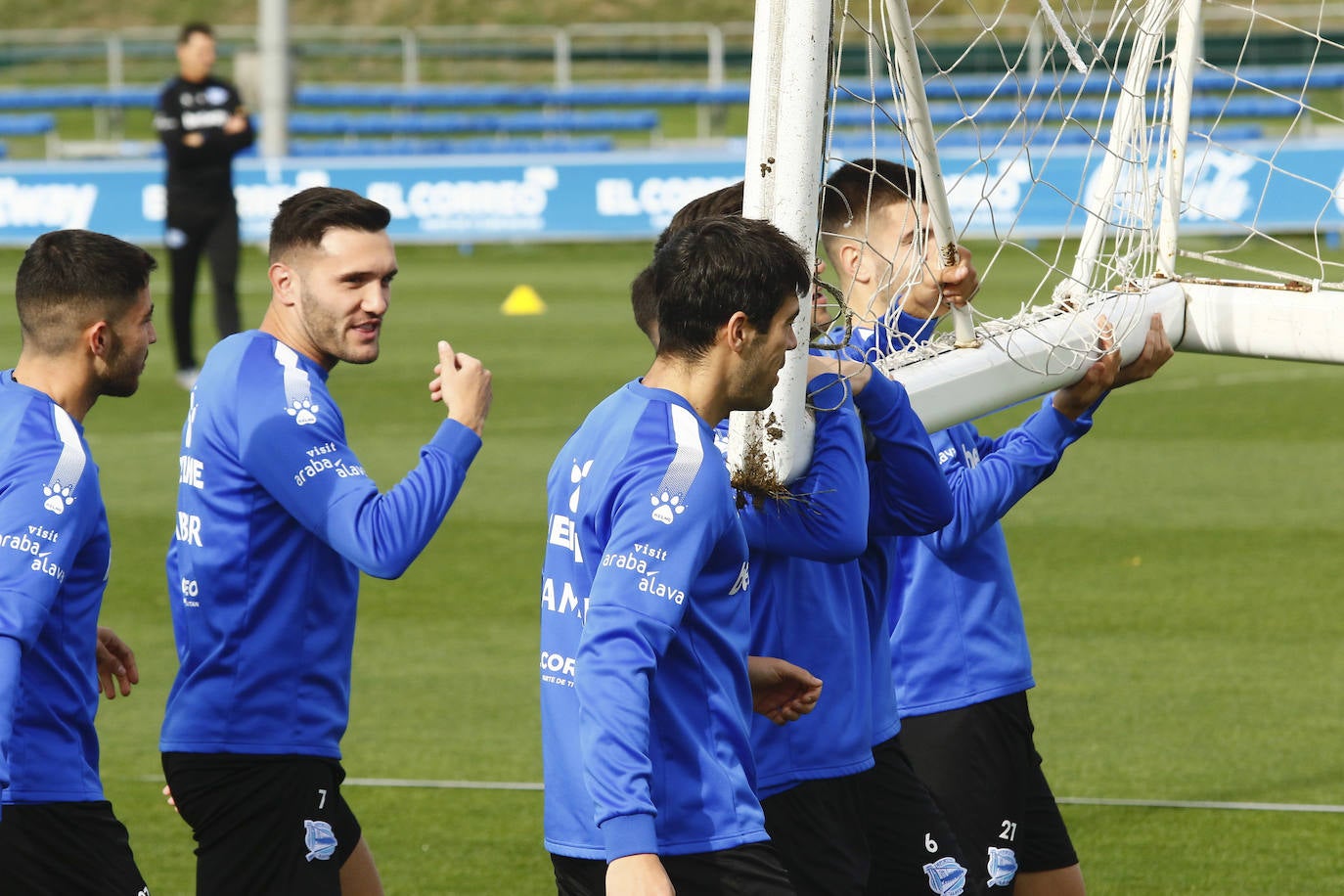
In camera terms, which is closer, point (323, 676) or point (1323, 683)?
point (323, 676)

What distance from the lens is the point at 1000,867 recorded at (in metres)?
4.21

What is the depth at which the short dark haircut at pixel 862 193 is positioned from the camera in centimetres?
425

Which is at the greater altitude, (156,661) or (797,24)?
(797,24)

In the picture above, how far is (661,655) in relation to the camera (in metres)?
2.91

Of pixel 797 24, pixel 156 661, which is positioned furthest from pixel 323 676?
pixel 156 661

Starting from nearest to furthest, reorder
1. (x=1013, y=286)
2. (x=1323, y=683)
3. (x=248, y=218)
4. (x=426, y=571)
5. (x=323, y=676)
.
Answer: (x=323, y=676) → (x=1323, y=683) → (x=426, y=571) → (x=1013, y=286) → (x=248, y=218)

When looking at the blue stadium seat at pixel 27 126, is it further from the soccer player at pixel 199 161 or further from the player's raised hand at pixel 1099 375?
the player's raised hand at pixel 1099 375

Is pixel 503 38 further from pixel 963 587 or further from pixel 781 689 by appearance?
pixel 781 689

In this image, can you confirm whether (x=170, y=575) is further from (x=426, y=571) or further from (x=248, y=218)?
(x=248, y=218)

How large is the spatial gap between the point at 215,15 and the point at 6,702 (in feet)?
174

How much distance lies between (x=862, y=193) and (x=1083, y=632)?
12.9 feet

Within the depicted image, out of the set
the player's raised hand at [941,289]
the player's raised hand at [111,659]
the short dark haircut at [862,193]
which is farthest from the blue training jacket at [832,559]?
the player's raised hand at [111,659]

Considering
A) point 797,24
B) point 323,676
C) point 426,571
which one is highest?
point 797,24

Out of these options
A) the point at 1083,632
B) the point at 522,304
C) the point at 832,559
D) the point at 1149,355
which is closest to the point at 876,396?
the point at 832,559
